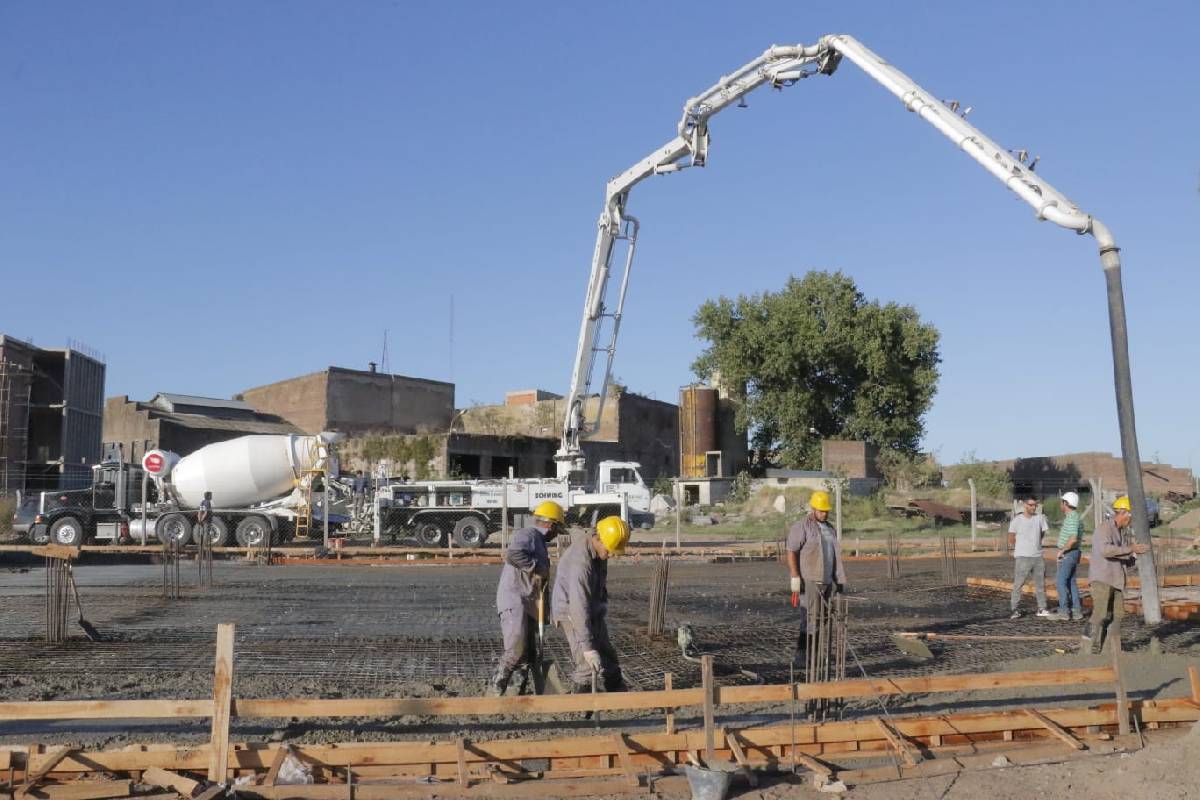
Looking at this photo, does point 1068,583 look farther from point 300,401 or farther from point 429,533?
point 300,401

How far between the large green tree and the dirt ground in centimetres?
2928

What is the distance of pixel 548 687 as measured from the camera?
24.3 feet

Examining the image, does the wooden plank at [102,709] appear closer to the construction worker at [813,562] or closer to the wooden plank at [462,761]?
the wooden plank at [462,761]

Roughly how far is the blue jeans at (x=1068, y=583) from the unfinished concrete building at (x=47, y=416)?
104ft

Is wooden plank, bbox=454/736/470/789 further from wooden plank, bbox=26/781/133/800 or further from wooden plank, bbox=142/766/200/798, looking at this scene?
wooden plank, bbox=26/781/133/800

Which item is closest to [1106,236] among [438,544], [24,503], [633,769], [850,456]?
[633,769]

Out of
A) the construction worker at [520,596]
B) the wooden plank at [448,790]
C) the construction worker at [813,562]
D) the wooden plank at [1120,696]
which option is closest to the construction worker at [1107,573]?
the construction worker at [813,562]

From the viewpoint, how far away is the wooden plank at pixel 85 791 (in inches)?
204

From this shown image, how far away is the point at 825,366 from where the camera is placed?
46031 millimetres

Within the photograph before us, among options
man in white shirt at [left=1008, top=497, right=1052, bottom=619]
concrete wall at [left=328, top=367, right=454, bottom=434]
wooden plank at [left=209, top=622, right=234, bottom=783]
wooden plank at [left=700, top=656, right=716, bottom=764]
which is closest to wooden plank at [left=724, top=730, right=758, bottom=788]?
wooden plank at [left=700, top=656, right=716, bottom=764]

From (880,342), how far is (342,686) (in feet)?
130

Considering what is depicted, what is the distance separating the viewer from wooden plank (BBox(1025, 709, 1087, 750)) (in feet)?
20.4

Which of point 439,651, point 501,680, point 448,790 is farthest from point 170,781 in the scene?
point 439,651

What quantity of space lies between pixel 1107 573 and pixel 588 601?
4.95 m
